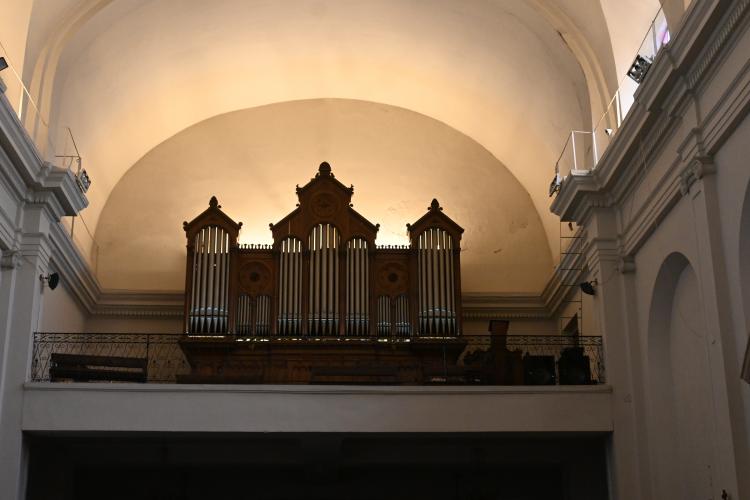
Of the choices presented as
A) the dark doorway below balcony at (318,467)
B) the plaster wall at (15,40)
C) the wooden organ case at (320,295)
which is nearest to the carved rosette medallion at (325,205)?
the wooden organ case at (320,295)

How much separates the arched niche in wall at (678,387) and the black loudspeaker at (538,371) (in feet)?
5.13

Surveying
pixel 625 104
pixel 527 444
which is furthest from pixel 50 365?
pixel 625 104

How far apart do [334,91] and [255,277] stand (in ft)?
14.4

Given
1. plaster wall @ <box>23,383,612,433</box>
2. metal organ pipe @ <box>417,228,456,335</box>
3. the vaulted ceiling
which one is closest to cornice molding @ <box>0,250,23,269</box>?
plaster wall @ <box>23,383,612,433</box>

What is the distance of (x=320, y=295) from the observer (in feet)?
57.2

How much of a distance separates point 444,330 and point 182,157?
19.8 ft

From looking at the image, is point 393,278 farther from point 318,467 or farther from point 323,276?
point 318,467

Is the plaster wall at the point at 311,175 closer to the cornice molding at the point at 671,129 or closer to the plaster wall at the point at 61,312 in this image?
the plaster wall at the point at 61,312

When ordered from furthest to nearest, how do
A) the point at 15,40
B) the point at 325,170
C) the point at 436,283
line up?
the point at 325,170
the point at 436,283
the point at 15,40

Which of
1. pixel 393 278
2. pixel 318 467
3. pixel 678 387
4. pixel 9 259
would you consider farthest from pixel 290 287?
pixel 678 387

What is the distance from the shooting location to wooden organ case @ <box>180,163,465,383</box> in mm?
16906

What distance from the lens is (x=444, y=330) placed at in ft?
56.7

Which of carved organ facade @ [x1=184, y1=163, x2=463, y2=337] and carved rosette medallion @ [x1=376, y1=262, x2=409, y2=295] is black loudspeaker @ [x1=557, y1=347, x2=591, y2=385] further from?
carved rosette medallion @ [x1=376, y1=262, x2=409, y2=295]

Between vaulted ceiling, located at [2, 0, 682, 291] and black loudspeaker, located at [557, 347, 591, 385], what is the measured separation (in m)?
Result: 3.47
